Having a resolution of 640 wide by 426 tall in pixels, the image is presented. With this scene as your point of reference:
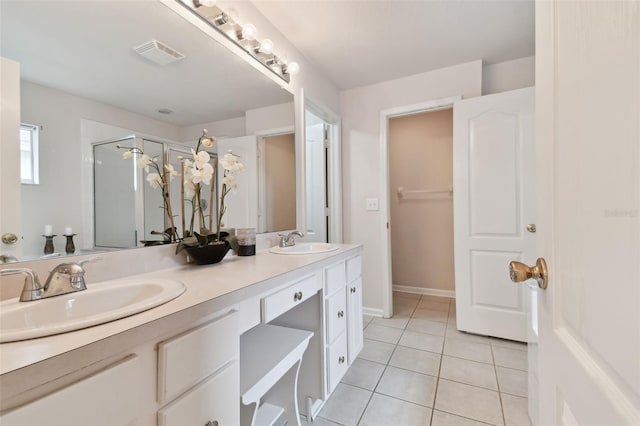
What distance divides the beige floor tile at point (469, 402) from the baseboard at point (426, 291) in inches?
68.4

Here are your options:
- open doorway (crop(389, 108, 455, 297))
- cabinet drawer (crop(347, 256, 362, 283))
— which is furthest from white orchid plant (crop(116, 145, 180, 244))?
open doorway (crop(389, 108, 455, 297))

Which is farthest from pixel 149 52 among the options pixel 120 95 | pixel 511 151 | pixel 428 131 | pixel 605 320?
pixel 428 131

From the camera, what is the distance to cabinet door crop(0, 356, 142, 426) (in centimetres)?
39

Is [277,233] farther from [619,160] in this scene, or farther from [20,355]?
[619,160]

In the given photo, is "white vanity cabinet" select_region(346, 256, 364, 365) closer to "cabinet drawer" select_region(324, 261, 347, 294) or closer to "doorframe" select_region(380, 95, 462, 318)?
"cabinet drawer" select_region(324, 261, 347, 294)

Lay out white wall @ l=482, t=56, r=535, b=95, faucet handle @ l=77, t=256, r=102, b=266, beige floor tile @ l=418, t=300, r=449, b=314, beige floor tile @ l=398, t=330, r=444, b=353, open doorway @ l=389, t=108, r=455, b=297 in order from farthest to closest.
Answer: open doorway @ l=389, t=108, r=455, b=297
beige floor tile @ l=418, t=300, r=449, b=314
white wall @ l=482, t=56, r=535, b=95
beige floor tile @ l=398, t=330, r=444, b=353
faucet handle @ l=77, t=256, r=102, b=266

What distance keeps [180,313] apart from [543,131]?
0.92m

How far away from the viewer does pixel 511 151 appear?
2.10 metres

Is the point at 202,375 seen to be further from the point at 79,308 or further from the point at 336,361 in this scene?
the point at 336,361

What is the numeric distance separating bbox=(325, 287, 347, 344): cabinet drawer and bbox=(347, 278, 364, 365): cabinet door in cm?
6

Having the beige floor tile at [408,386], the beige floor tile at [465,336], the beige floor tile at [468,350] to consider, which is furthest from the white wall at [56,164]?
the beige floor tile at [465,336]

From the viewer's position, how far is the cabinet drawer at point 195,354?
0.58 m

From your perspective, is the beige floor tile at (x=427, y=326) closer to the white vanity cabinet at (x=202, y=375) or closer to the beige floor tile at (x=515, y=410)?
the beige floor tile at (x=515, y=410)

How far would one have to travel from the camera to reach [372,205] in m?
2.66
